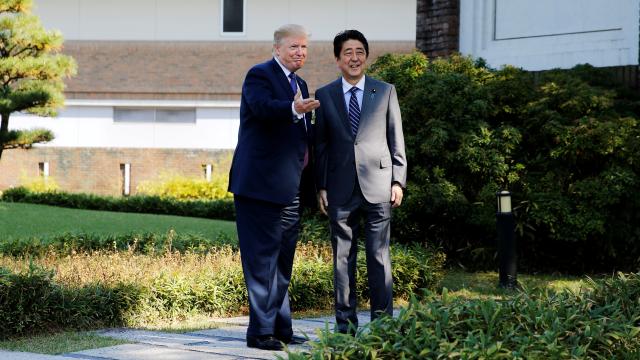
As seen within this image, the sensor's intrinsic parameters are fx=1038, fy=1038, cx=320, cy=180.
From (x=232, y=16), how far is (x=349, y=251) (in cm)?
2659

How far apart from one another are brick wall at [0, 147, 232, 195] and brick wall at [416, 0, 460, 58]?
18.0 m

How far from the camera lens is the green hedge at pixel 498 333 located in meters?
4.47

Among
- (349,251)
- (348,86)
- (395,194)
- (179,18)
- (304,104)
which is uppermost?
(179,18)

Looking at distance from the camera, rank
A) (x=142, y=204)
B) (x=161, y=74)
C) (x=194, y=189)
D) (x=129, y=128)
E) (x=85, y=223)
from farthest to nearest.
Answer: (x=129, y=128), (x=161, y=74), (x=194, y=189), (x=142, y=204), (x=85, y=223)

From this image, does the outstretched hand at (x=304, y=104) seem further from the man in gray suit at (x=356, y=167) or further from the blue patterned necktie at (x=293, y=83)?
the man in gray suit at (x=356, y=167)

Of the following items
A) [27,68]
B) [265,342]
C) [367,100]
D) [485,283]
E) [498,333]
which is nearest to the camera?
[498,333]

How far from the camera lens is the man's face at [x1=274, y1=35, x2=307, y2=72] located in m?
6.16

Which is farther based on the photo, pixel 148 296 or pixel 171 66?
pixel 171 66

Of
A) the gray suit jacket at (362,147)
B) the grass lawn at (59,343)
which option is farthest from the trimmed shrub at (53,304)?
the gray suit jacket at (362,147)

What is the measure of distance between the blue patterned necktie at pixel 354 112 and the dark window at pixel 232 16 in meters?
26.3

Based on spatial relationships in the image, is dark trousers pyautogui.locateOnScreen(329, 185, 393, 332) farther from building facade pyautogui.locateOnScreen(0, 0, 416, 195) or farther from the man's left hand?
building facade pyautogui.locateOnScreen(0, 0, 416, 195)

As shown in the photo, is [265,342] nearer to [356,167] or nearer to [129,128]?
[356,167]

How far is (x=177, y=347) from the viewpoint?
6.18m

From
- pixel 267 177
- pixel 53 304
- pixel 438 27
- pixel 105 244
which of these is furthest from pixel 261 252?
pixel 438 27
